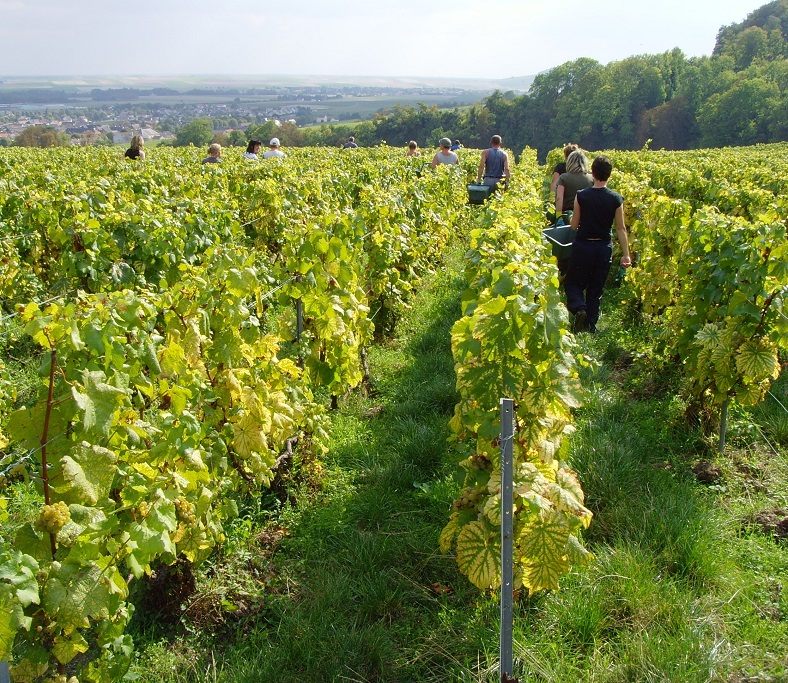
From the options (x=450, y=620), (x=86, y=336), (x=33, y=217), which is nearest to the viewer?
(x=86, y=336)

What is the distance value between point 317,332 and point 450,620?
207cm

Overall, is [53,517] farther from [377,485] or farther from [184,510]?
[377,485]

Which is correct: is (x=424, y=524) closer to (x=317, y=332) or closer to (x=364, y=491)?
(x=364, y=491)

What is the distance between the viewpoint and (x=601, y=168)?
5.79 metres

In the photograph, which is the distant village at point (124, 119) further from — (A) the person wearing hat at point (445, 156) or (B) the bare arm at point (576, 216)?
(B) the bare arm at point (576, 216)

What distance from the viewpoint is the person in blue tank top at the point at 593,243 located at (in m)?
5.87

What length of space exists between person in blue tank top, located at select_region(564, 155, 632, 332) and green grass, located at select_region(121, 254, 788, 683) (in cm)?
185

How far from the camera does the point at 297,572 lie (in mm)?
3283

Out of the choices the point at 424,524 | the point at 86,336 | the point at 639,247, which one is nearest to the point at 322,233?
the point at 424,524

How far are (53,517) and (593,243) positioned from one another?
17.2 ft

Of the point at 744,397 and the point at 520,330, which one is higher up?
the point at 520,330

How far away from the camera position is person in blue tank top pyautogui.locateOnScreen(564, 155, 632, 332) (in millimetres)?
5871

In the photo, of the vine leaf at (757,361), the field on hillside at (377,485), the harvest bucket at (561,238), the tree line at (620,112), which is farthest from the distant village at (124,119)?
the vine leaf at (757,361)

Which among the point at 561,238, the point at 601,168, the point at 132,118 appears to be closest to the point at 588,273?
the point at 561,238
